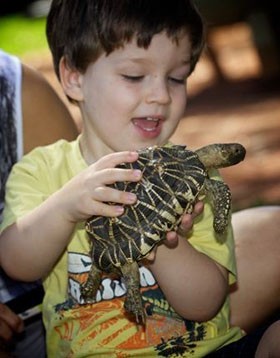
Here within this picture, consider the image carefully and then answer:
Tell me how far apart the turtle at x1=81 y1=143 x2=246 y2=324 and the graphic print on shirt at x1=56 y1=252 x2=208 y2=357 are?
0.21 meters

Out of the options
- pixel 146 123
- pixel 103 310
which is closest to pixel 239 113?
pixel 146 123

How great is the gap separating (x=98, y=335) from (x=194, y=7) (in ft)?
3.82

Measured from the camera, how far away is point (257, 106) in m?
7.06

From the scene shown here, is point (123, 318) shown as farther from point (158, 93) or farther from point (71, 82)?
point (71, 82)

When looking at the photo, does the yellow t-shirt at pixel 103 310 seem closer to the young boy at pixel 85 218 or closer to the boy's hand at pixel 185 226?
the young boy at pixel 85 218

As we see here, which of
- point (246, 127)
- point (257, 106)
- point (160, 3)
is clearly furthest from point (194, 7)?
point (257, 106)

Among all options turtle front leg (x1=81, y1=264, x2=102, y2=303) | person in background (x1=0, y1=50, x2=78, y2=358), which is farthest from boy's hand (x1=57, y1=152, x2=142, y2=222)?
person in background (x1=0, y1=50, x2=78, y2=358)

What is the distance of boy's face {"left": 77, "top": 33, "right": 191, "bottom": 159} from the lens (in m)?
2.73

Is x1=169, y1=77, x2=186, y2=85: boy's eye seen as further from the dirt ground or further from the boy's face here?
the dirt ground

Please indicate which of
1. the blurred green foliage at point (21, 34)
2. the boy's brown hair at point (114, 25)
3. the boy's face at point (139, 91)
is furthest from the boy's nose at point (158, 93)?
the blurred green foliage at point (21, 34)

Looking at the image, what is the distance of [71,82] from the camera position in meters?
3.01

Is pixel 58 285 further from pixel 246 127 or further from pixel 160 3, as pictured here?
pixel 246 127

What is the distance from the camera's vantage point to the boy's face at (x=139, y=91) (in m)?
2.73

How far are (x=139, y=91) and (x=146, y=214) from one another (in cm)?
51
